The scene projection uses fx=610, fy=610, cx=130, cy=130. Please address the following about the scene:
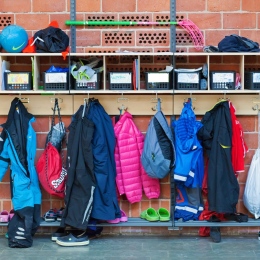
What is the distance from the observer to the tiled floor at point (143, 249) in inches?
184

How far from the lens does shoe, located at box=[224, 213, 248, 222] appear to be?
4.98 m

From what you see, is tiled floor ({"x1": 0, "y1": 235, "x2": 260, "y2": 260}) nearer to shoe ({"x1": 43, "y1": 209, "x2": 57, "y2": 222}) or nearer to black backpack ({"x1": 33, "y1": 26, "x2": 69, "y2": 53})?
shoe ({"x1": 43, "y1": 209, "x2": 57, "y2": 222})

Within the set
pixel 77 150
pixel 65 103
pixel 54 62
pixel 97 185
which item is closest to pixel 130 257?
pixel 97 185

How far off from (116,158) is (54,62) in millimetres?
963

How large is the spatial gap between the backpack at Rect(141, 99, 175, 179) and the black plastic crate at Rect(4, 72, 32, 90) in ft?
3.46

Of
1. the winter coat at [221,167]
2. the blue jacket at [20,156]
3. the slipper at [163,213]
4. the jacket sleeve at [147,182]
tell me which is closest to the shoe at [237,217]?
the winter coat at [221,167]

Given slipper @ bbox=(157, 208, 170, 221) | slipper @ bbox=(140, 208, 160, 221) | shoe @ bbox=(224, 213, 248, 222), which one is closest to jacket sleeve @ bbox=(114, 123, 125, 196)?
slipper @ bbox=(140, 208, 160, 221)

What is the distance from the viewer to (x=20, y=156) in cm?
485

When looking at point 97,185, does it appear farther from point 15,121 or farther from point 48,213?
point 15,121

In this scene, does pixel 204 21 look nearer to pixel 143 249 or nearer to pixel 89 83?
pixel 89 83

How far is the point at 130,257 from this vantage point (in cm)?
466

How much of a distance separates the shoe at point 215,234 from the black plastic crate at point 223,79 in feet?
3.84

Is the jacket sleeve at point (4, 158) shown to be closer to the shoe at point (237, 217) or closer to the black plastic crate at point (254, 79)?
the shoe at point (237, 217)

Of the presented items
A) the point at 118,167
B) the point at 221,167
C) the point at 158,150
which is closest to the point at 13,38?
the point at 118,167
